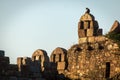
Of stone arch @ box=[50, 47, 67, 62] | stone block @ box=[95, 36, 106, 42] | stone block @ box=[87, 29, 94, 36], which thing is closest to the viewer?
stone block @ box=[95, 36, 106, 42]

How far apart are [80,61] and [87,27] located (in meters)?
1.89

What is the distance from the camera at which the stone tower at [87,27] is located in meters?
24.6

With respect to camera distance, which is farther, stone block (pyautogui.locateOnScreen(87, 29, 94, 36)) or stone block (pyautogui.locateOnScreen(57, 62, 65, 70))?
stone block (pyautogui.locateOnScreen(57, 62, 65, 70))

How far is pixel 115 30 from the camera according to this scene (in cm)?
2316

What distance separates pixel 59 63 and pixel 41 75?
1.83 meters

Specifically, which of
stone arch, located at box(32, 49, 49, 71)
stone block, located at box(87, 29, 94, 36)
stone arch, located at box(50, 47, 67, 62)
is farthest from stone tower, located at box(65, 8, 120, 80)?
stone arch, located at box(32, 49, 49, 71)

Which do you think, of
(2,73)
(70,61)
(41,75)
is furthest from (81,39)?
(2,73)

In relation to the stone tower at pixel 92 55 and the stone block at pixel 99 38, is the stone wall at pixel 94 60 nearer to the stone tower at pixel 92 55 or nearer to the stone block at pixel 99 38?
the stone tower at pixel 92 55

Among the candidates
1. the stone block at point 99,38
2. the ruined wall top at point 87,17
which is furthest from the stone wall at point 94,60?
the ruined wall top at point 87,17

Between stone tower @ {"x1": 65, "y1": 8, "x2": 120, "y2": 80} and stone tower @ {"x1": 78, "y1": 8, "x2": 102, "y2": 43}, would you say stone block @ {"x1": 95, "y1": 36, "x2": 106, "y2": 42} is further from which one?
stone tower @ {"x1": 78, "y1": 8, "x2": 102, "y2": 43}

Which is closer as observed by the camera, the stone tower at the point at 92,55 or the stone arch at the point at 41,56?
the stone tower at the point at 92,55

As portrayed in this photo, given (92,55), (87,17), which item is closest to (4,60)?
(92,55)

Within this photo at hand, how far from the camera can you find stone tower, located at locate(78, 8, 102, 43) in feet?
80.7

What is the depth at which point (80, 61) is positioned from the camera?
24.5 metres
